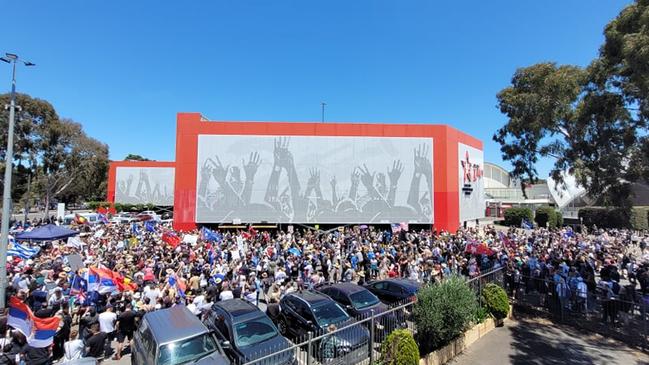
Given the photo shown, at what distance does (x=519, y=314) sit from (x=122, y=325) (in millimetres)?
13545

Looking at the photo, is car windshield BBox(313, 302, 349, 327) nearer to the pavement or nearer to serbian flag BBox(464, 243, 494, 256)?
the pavement

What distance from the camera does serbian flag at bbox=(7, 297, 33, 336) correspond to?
7.95 m

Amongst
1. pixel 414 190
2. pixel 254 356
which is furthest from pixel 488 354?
pixel 414 190

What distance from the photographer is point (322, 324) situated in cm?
888

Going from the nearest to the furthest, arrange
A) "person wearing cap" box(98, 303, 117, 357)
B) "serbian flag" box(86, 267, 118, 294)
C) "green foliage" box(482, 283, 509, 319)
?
"person wearing cap" box(98, 303, 117, 357) < "serbian flag" box(86, 267, 118, 294) < "green foliage" box(482, 283, 509, 319)

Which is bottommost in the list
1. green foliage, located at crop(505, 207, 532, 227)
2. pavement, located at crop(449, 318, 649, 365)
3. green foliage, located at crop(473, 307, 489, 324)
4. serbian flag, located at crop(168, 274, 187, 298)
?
pavement, located at crop(449, 318, 649, 365)

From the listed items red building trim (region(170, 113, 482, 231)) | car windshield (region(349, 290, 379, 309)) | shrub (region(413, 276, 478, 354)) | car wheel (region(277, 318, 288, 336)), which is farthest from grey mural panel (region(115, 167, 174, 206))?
shrub (region(413, 276, 478, 354))

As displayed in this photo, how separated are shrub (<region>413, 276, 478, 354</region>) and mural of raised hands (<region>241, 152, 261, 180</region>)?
76.7 feet

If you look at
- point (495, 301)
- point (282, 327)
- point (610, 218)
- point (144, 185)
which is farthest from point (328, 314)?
point (144, 185)

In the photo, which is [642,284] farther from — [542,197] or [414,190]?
[542,197]

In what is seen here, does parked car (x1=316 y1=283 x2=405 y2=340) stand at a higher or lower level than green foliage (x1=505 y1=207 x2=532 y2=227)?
lower

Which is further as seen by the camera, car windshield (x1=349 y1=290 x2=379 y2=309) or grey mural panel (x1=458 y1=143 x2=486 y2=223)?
grey mural panel (x1=458 y1=143 x2=486 y2=223)

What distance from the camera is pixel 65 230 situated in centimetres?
1723

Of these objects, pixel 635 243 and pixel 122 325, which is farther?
pixel 635 243
